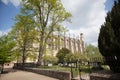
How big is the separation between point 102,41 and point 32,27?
51.6ft

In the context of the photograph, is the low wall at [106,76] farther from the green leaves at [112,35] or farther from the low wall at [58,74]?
the low wall at [58,74]

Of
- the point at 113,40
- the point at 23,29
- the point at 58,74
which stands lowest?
the point at 58,74

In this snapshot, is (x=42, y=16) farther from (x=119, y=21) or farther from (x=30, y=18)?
(x=119, y=21)

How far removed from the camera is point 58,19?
80.9 ft

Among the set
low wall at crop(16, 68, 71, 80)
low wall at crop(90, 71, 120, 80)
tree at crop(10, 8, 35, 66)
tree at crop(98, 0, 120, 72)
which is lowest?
low wall at crop(16, 68, 71, 80)

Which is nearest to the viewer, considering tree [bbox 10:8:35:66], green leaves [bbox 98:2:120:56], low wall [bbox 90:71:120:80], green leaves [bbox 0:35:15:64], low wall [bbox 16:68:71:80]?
low wall [bbox 90:71:120:80]

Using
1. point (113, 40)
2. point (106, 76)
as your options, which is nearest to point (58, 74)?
point (106, 76)

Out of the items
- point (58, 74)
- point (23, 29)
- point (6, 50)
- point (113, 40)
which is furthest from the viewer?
point (23, 29)

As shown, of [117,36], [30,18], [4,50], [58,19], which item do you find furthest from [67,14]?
[117,36]

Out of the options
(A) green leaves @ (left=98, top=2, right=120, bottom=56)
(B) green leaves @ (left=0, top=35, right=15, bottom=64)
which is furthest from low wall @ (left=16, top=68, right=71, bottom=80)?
(B) green leaves @ (left=0, top=35, right=15, bottom=64)

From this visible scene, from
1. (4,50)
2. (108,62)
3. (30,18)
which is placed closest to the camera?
(108,62)

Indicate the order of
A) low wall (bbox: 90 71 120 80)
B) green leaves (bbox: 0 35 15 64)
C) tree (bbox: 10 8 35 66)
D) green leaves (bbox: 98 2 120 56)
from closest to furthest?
low wall (bbox: 90 71 120 80), green leaves (bbox: 98 2 120 56), green leaves (bbox: 0 35 15 64), tree (bbox: 10 8 35 66)

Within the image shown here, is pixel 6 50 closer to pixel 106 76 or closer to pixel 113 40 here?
pixel 106 76

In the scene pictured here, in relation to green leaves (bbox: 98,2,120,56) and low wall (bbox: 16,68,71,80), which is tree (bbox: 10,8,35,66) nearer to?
low wall (bbox: 16,68,71,80)
